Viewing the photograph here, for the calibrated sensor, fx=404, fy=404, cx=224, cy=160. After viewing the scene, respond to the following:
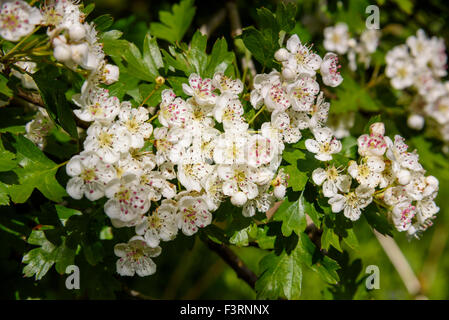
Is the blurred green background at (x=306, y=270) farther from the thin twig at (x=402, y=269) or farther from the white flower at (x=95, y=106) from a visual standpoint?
the white flower at (x=95, y=106)

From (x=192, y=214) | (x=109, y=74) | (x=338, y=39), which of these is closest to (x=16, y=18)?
(x=109, y=74)

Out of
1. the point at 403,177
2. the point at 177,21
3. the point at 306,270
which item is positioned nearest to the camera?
the point at 403,177

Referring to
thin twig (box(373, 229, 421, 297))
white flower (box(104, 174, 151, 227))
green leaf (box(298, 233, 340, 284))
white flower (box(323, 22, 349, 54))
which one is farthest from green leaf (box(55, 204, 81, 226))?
thin twig (box(373, 229, 421, 297))

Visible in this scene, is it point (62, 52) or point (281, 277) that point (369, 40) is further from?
point (62, 52)

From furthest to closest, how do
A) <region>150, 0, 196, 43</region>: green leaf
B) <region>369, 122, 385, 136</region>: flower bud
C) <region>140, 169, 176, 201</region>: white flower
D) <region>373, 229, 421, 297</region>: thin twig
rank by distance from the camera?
1. <region>373, 229, 421, 297</region>: thin twig
2. <region>150, 0, 196, 43</region>: green leaf
3. <region>369, 122, 385, 136</region>: flower bud
4. <region>140, 169, 176, 201</region>: white flower

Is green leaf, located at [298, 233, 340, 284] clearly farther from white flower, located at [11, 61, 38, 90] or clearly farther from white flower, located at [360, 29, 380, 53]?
white flower, located at [360, 29, 380, 53]

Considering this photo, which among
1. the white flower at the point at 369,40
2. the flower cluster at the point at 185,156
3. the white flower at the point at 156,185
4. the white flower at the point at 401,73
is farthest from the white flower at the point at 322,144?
the white flower at the point at 369,40
